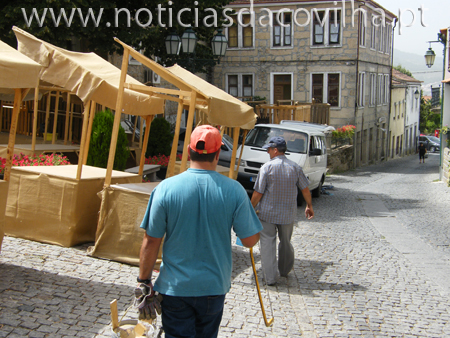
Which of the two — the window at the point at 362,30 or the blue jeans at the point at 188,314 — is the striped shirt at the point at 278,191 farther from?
the window at the point at 362,30

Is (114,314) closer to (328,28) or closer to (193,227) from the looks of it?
(193,227)

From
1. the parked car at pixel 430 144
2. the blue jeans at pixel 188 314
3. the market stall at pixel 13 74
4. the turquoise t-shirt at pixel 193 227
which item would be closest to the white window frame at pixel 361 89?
the market stall at pixel 13 74

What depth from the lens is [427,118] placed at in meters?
75.8

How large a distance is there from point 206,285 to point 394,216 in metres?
10.9

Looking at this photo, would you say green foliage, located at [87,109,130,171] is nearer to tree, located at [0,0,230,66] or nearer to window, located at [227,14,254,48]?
tree, located at [0,0,230,66]

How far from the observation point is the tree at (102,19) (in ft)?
39.4

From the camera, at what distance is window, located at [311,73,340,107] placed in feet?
108

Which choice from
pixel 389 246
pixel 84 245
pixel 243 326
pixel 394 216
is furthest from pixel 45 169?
pixel 394 216

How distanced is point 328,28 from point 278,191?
2789cm

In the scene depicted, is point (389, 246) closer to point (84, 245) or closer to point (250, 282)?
point (250, 282)

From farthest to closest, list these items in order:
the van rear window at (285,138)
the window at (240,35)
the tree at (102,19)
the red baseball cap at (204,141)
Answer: the window at (240,35)
the van rear window at (285,138)
the tree at (102,19)
the red baseball cap at (204,141)

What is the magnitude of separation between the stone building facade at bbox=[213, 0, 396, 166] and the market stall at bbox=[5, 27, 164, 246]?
2516 cm

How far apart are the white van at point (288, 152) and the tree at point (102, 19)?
9.95ft

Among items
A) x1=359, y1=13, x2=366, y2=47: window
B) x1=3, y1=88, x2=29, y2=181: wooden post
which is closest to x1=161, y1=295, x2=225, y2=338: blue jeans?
x1=3, y1=88, x2=29, y2=181: wooden post
